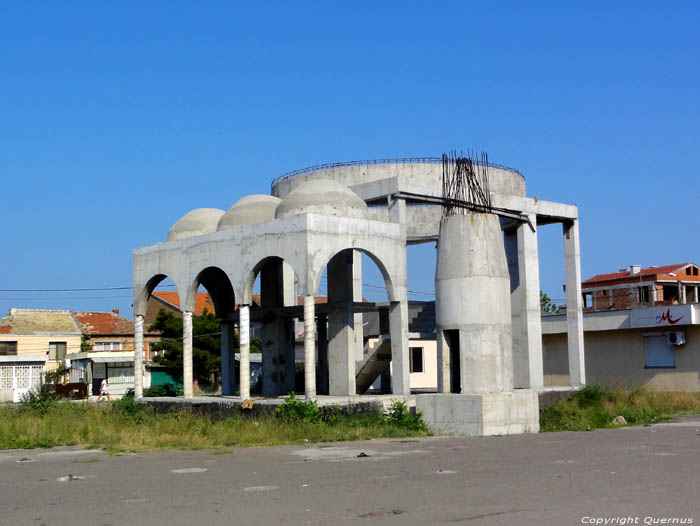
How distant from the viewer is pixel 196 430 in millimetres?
19109

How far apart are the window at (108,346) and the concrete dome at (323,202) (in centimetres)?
3209

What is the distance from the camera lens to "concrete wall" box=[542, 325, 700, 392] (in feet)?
109

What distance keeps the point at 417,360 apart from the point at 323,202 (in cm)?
2332

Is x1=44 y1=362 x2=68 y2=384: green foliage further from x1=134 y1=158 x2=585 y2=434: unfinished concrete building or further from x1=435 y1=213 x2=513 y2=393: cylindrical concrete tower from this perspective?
x1=435 y1=213 x2=513 y2=393: cylindrical concrete tower

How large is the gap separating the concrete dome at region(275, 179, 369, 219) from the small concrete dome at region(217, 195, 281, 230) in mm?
2260

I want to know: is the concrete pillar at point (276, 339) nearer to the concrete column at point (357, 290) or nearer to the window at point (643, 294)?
the concrete column at point (357, 290)

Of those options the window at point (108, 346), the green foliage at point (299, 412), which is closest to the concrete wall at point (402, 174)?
the green foliage at point (299, 412)

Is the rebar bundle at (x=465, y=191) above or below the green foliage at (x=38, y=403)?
above

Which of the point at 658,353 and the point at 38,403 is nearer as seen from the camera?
the point at 38,403

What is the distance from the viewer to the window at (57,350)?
51.4 metres

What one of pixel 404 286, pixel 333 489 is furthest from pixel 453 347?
pixel 333 489

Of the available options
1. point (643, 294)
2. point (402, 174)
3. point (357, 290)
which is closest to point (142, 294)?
point (357, 290)

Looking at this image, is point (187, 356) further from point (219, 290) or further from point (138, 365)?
point (219, 290)

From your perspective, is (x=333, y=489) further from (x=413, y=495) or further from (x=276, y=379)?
(x=276, y=379)
